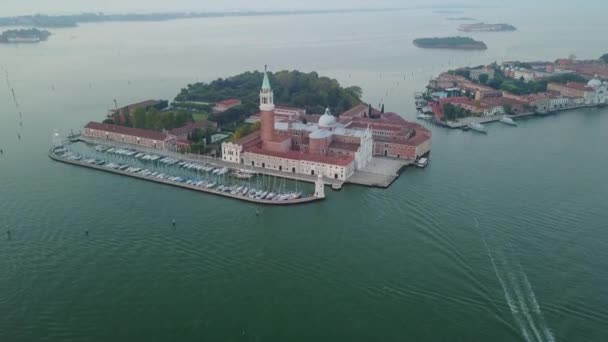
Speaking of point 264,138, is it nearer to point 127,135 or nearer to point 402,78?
point 127,135

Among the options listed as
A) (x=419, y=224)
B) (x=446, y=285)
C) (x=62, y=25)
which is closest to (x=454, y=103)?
(x=419, y=224)

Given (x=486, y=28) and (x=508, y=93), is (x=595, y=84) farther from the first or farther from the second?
(x=486, y=28)

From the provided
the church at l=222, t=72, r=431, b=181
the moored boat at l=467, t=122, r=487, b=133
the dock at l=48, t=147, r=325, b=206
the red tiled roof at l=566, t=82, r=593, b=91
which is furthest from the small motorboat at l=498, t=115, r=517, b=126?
the dock at l=48, t=147, r=325, b=206

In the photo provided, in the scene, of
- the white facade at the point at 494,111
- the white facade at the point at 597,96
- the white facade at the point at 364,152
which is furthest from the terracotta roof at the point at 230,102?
the white facade at the point at 597,96

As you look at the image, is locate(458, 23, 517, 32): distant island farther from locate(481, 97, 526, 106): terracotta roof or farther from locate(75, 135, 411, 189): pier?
locate(75, 135, 411, 189): pier

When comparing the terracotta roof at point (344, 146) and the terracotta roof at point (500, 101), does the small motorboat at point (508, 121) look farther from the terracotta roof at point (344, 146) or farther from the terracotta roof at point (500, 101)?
the terracotta roof at point (344, 146)

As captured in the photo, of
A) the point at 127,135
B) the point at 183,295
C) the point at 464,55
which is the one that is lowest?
the point at 183,295
